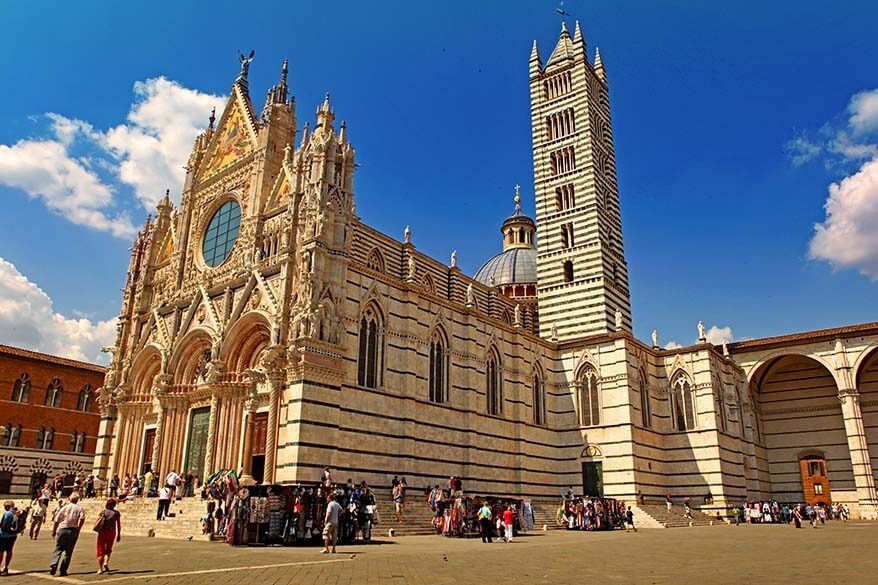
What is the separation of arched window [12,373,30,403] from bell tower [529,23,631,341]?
29.4 metres

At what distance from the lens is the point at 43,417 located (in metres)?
38.7

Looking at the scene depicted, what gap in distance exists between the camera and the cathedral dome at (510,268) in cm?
5256

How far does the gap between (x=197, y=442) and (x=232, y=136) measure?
47.9 ft

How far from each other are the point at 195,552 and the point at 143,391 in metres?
18.2

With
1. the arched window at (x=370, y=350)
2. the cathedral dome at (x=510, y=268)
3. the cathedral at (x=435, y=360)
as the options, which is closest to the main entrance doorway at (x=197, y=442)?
the cathedral at (x=435, y=360)

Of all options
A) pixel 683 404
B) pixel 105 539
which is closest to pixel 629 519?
pixel 683 404

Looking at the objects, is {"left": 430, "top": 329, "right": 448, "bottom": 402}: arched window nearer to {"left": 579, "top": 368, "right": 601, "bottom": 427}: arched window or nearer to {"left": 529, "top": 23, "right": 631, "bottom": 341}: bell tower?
{"left": 579, "top": 368, "right": 601, "bottom": 427}: arched window

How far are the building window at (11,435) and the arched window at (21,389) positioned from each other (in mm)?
1481

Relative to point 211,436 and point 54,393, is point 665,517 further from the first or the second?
point 54,393

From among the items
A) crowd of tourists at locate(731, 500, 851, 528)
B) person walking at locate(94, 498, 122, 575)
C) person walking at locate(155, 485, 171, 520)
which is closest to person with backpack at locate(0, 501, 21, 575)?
person walking at locate(94, 498, 122, 575)

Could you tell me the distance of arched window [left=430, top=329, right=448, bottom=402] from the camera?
29.4 m

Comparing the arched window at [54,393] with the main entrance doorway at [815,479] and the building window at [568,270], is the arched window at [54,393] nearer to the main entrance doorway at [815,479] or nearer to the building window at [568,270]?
the building window at [568,270]

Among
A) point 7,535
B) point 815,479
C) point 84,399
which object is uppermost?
point 84,399

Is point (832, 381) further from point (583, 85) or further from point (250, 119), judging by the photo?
point (250, 119)
